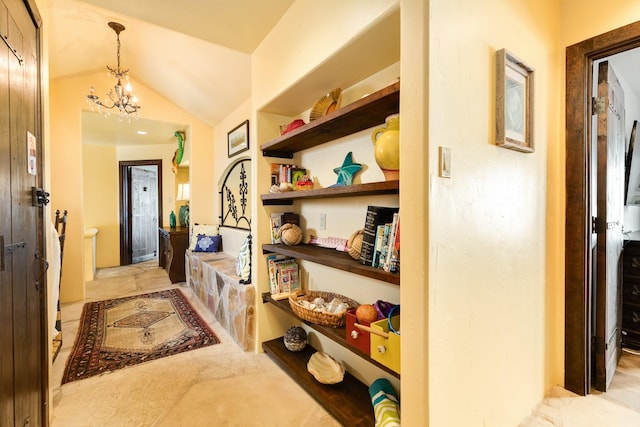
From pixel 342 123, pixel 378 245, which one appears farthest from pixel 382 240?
pixel 342 123

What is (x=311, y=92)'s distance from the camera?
188 centimetres

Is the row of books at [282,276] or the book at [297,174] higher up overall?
the book at [297,174]

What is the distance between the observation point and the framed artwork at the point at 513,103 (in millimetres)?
1255

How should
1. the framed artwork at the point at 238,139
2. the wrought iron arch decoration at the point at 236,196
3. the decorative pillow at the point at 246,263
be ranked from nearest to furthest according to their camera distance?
the decorative pillow at the point at 246,263, the framed artwork at the point at 238,139, the wrought iron arch decoration at the point at 236,196

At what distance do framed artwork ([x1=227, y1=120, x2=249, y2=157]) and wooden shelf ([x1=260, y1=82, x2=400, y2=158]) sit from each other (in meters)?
1.29

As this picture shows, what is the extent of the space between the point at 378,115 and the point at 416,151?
0.56 metres

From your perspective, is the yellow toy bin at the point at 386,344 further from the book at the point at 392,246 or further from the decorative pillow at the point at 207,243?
the decorative pillow at the point at 207,243

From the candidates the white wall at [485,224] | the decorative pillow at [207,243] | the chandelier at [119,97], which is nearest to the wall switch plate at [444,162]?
the white wall at [485,224]

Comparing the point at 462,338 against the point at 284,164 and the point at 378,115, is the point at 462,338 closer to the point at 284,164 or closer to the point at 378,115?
the point at 378,115

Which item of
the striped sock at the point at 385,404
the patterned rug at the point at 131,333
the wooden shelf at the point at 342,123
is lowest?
the patterned rug at the point at 131,333

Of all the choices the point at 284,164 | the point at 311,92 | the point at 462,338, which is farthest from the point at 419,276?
the point at 284,164

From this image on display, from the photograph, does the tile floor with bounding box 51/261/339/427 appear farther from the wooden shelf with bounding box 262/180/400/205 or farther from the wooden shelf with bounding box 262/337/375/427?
the wooden shelf with bounding box 262/180/400/205

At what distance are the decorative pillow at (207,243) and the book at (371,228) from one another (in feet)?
10.1

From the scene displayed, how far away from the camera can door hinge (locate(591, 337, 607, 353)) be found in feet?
5.57
